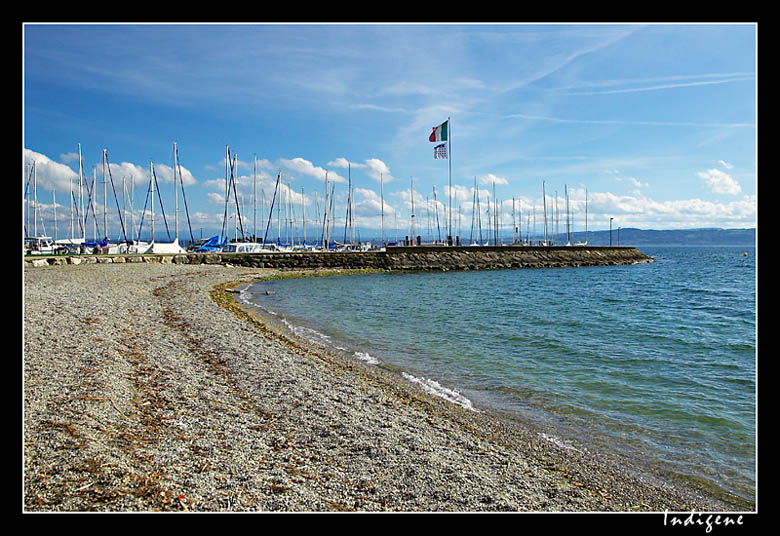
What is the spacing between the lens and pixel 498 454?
7.32m

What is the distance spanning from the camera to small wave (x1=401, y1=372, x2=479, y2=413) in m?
10.2

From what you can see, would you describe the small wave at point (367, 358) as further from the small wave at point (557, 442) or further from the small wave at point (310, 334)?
the small wave at point (557, 442)

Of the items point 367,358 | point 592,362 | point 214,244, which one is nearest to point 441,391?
point 367,358

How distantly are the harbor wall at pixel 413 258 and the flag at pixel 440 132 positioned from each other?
665 inches

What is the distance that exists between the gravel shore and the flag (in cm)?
4863

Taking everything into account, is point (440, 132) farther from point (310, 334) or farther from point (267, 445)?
point (267, 445)

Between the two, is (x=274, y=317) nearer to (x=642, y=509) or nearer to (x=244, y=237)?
(x=642, y=509)

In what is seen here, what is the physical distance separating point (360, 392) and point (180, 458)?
473 centimetres

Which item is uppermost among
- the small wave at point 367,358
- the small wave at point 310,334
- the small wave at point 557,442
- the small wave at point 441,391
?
the small wave at point 310,334

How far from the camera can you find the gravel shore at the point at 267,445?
→ 5.11 meters

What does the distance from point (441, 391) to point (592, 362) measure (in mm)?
6074

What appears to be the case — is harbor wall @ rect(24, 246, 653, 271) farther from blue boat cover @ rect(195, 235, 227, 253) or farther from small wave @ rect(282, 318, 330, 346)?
small wave @ rect(282, 318, 330, 346)

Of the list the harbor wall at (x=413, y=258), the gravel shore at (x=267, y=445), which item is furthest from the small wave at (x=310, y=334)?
the harbor wall at (x=413, y=258)
